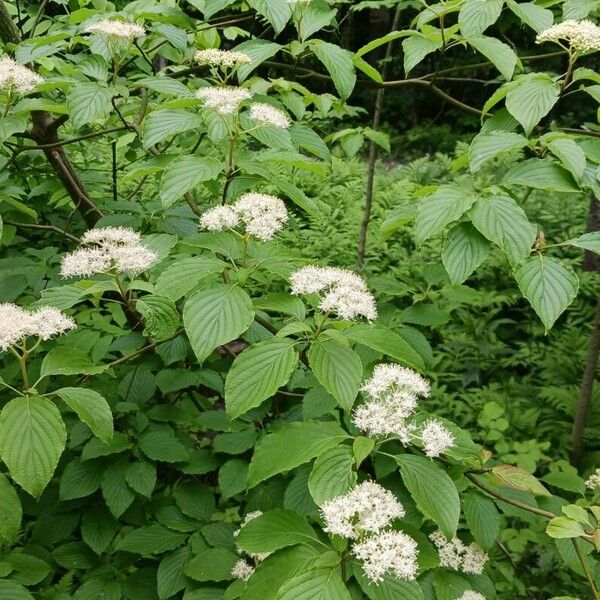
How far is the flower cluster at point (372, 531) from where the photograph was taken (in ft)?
3.01

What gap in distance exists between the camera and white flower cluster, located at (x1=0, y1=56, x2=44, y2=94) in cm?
139

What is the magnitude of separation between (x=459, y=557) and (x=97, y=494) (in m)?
1.10

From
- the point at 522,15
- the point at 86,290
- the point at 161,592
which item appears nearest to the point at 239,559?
the point at 161,592

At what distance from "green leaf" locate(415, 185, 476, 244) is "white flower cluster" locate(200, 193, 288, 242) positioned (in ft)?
1.00

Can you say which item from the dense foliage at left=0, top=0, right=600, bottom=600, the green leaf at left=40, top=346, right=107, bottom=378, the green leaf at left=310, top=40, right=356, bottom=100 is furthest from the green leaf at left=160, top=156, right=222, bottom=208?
the green leaf at left=310, top=40, right=356, bottom=100

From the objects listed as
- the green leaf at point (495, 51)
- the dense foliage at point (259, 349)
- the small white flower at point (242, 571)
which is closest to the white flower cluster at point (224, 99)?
the dense foliage at point (259, 349)

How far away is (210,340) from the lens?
1.12m

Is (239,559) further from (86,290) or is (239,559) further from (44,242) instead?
(44,242)

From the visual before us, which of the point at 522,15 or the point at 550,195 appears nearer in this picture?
the point at 522,15

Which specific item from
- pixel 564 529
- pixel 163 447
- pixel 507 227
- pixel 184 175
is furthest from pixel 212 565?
pixel 507 227

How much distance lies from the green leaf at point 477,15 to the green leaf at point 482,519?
42.4 inches

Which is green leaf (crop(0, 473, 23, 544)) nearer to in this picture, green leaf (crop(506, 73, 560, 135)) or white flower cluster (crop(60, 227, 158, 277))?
white flower cluster (crop(60, 227, 158, 277))

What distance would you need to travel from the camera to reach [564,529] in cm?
111

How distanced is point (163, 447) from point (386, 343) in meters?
0.83
